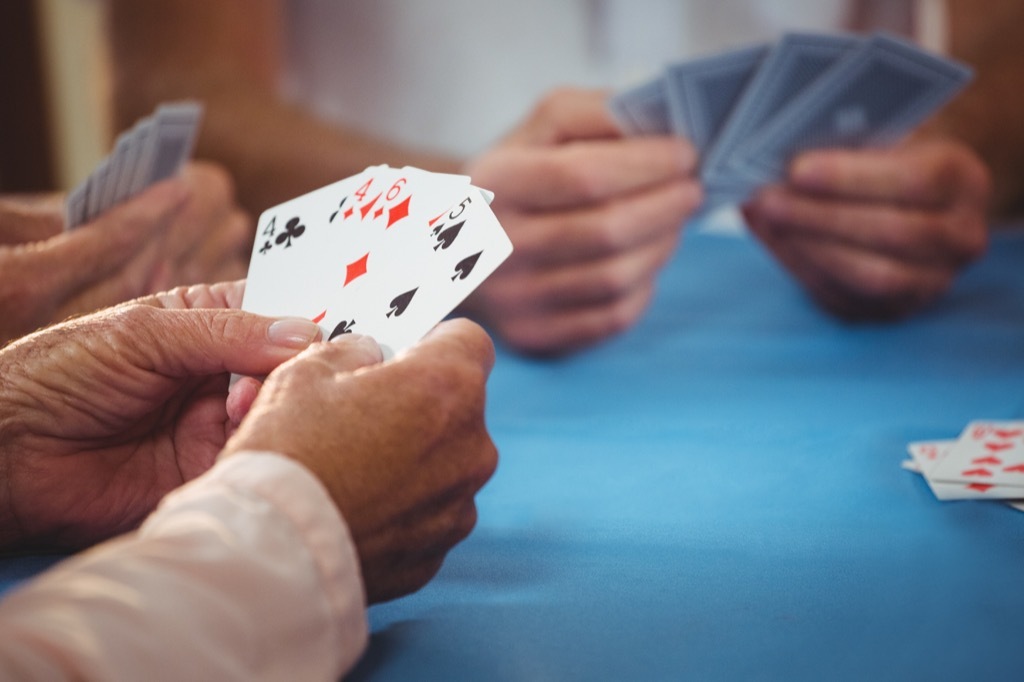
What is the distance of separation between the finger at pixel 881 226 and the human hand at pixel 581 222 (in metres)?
0.20

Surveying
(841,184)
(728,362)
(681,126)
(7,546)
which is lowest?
(728,362)

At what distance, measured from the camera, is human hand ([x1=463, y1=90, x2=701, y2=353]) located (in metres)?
1.60

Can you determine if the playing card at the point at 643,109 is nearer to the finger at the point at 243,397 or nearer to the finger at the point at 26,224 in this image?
the finger at the point at 243,397

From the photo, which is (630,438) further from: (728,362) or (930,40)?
(930,40)

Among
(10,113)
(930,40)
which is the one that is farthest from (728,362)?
(10,113)

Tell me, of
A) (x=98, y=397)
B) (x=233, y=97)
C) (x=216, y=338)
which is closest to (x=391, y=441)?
(x=216, y=338)

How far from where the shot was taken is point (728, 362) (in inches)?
60.8

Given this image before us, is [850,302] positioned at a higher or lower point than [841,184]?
lower

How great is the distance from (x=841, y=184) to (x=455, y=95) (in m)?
2.00

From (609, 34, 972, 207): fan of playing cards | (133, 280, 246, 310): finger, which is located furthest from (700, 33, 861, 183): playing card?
(133, 280, 246, 310): finger

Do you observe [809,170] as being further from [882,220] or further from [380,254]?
[380,254]

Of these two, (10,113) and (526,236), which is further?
(10,113)

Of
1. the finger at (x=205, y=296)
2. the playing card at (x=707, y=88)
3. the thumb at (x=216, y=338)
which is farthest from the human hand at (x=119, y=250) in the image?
the playing card at (x=707, y=88)

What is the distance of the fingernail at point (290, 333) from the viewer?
0.83 m
